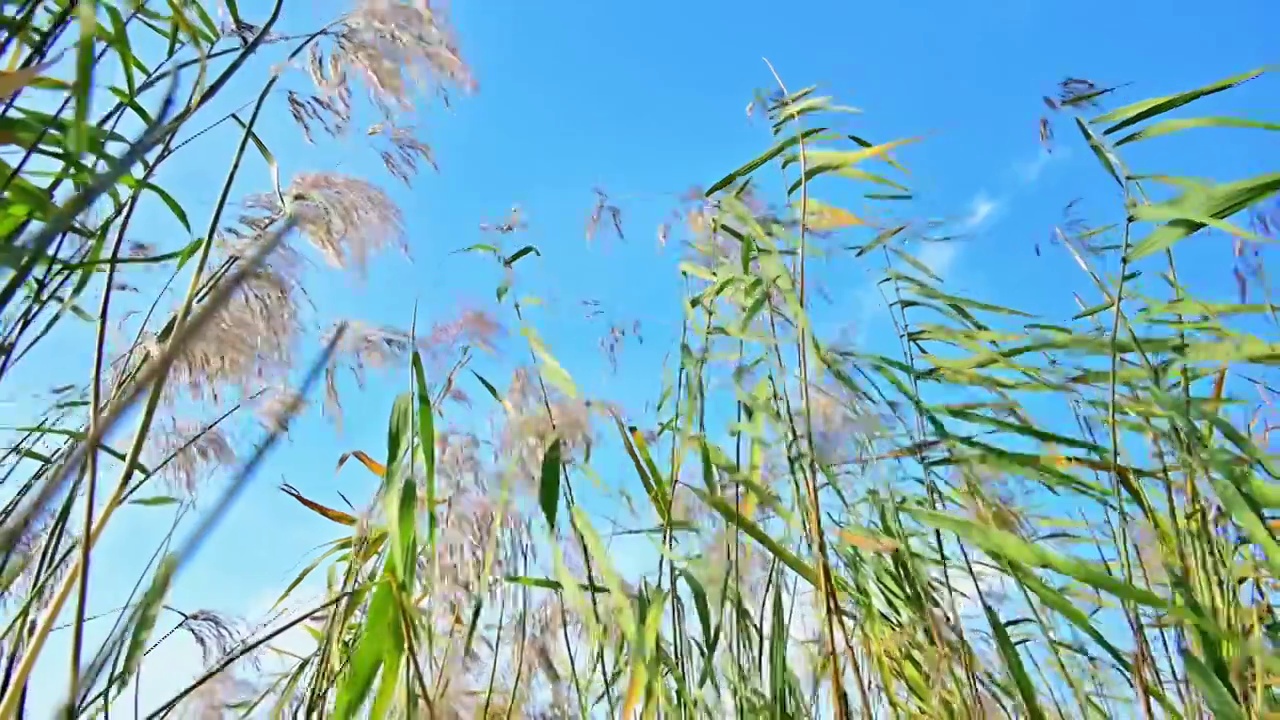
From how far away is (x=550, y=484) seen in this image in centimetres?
102

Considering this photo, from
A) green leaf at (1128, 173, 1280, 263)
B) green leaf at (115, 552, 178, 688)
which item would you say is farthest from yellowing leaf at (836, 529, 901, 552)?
green leaf at (115, 552, 178, 688)

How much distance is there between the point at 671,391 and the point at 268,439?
68 cm

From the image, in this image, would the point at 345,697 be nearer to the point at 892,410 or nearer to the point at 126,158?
the point at 126,158

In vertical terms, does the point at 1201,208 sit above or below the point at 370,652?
above

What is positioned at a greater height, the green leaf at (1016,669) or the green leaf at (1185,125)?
the green leaf at (1185,125)

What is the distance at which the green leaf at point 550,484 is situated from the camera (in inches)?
39.4

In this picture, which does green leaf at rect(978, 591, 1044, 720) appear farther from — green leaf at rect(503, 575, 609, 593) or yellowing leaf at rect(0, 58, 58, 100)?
yellowing leaf at rect(0, 58, 58, 100)

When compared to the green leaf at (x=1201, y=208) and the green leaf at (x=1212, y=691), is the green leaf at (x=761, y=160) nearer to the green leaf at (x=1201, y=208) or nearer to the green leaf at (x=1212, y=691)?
the green leaf at (x=1201, y=208)

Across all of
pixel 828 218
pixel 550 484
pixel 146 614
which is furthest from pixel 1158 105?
pixel 146 614

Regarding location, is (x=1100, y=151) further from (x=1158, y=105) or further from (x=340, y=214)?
(x=340, y=214)

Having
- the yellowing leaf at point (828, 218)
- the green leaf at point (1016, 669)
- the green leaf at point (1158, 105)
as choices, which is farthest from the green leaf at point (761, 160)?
the green leaf at point (1016, 669)

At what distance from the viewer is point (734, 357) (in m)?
1.18

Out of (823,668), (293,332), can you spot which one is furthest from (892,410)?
(293,332)

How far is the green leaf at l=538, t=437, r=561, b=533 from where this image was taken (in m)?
1.00
